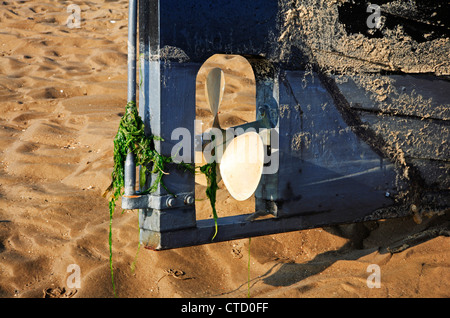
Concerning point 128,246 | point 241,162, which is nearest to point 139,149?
point 241,162

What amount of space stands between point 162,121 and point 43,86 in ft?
15.8

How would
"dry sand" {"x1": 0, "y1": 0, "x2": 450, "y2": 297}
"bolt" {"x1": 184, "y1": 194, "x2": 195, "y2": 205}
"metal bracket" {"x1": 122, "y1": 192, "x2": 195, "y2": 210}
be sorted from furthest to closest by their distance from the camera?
1. "dry sand" {"x1": 0, "y1": 0, "x2": 450, "y2": 297}
2. "bolt" {"x1": 184, "y1": 194, "x2": 195, "y2": 205}
3. "metal bracket" {"x1": 122, "y1": 192, "x2": 195, "y2": 210}

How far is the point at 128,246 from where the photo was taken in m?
3.52

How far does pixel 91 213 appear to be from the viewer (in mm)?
3943

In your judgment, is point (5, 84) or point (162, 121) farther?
point (5, 84)

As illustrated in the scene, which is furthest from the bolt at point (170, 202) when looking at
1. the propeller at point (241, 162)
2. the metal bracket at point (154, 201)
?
the propeller at point (241, 162)

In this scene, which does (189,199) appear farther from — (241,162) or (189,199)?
(241,162)

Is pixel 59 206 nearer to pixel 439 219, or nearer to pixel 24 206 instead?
pixel 24 206

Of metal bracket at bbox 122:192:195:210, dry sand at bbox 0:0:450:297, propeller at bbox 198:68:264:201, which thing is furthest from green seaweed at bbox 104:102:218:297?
dry sand at bbox 0:0:450:297

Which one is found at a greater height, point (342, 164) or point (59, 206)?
point (342, 164)

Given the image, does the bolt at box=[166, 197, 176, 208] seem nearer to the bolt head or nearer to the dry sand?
the bolt head

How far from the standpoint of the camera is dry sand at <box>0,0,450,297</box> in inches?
119

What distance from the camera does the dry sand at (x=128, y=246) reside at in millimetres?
A: 3031

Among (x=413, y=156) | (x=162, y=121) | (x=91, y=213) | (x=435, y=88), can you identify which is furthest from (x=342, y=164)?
(x=91, y=213)
